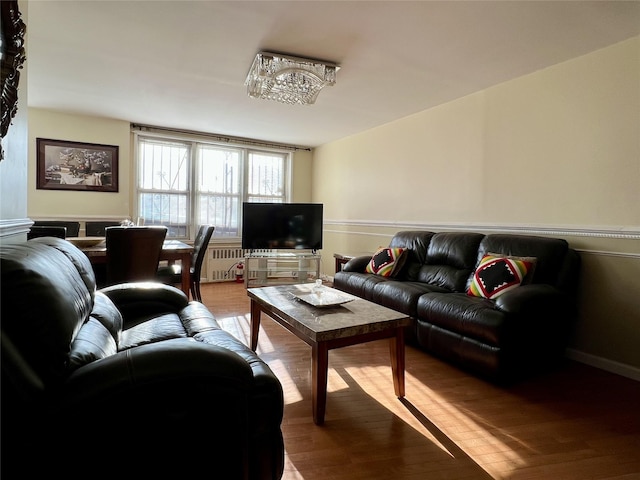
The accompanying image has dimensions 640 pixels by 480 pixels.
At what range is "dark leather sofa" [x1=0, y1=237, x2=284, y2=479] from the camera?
85cm

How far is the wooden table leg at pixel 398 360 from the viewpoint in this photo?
1979 millimetres

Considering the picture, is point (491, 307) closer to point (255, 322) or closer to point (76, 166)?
point (255, 322)

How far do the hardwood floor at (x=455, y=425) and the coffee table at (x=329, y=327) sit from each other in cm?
18

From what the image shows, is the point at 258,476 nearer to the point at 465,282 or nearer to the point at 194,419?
the point at 194,419

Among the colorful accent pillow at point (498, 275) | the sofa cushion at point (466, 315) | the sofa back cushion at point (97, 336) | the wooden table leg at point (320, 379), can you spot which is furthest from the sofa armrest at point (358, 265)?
the sofa back cushion at point (97, 336)

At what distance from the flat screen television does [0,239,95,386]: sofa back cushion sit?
381 centimetres

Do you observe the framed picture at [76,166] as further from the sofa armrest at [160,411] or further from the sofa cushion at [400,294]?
the sofa armrest at [160,411]

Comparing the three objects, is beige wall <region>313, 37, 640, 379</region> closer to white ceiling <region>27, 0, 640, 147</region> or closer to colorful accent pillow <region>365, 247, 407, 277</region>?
white ceiling <region>27, 0, 640, 147</region>

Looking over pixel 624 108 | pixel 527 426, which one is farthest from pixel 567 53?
pixel 527 426

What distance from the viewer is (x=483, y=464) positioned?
1.48 meters

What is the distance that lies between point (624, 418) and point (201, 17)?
3381mm

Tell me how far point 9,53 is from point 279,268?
3856 millimetres

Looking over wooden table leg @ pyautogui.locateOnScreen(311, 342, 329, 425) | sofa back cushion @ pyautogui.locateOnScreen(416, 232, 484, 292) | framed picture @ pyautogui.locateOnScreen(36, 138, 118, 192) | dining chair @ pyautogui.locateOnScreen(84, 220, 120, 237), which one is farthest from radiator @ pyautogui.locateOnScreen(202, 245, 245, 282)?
wooden table leg @ pyautogui.locateOnScreen(311, 342, 329, 425)

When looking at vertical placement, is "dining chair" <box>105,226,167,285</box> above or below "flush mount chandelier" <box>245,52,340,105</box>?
below
